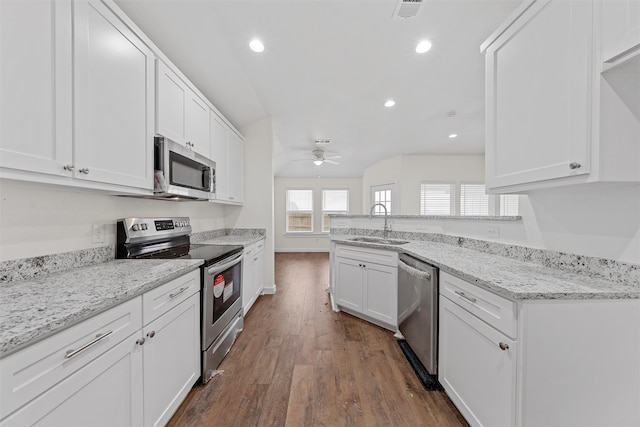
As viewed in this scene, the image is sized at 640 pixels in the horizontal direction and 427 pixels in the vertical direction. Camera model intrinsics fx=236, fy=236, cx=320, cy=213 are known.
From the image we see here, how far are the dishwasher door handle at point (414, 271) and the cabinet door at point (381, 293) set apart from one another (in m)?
0.16

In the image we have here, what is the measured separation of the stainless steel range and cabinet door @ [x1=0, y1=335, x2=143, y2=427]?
606mm

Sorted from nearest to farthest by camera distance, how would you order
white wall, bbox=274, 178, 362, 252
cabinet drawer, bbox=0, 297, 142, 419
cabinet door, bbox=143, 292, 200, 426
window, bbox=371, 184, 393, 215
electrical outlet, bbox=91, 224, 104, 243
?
1. cabinet drawer, bbox=0, 297, 142, 419
2. cabinet door, bbox=143, 292, 200, 426
3. electrical outlet, bbox=91, 224, 104, 243
4. window, bbox=371, 184, 393, 215
5. white wall, bbox=274, 178, 362, 252

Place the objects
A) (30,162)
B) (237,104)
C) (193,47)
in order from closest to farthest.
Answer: (30,162) → (193,47) → (237,104)

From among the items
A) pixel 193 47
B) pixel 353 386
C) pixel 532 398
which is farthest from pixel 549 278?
pixel 193 47

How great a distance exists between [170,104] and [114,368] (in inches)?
70.0

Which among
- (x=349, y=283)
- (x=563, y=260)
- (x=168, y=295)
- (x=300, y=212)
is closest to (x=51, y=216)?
(x=168, y=295)

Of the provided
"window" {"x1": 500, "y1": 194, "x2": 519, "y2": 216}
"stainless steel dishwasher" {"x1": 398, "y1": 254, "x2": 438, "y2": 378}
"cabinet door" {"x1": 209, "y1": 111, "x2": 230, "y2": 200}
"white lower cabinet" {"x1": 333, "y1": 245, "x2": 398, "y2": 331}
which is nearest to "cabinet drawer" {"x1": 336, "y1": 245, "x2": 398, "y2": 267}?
"white lower cabinet" {"x1": 333, "y1": 245, "x2": 398, "y2": 331}

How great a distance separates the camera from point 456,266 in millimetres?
1495

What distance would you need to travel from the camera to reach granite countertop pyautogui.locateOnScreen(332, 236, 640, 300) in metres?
1.01

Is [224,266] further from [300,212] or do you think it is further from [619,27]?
[300,212]

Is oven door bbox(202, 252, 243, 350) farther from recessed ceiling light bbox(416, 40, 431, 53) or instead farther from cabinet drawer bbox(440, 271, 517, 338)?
recessed ceiling light bbox(416, 40, 431, 53)

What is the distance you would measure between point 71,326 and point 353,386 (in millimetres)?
1632

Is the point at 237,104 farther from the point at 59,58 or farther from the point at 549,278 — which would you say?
the point at 549,278

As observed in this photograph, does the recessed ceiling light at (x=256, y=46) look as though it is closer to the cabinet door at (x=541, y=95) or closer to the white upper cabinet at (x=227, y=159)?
the white upper cabinet at (x=227, y=159)
